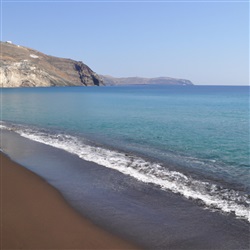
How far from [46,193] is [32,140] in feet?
43.8

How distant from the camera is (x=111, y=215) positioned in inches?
424

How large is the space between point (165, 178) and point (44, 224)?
7456 millimetres

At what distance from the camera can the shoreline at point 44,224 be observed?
8422 mm

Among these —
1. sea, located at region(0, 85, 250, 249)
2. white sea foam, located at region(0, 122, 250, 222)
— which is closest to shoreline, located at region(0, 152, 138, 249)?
sea, located at region(0, 85, 250, 249)

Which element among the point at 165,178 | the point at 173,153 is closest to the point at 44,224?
the point at 165,178

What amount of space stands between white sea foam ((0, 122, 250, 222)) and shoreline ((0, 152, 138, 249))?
482 cm

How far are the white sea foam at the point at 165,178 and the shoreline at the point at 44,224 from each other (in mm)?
4821

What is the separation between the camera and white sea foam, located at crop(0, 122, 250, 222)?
478 inches

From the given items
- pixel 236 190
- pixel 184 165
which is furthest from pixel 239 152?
pixel 236 190

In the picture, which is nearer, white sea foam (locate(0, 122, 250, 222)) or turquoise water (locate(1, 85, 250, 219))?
white sea foam (locate(0, 122, 250, 222))

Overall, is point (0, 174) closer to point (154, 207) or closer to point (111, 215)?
point (111, 215)

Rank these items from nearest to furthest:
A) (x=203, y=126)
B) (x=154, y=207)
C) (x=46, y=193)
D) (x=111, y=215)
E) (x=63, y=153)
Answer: (x=111, y=215), (x=154, y=207), (x=46, y=193), (x=63, y=153), (x=203, y=126)

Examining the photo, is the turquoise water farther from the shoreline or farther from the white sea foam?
the shoreline

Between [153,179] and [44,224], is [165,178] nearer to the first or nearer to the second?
[153,179]
